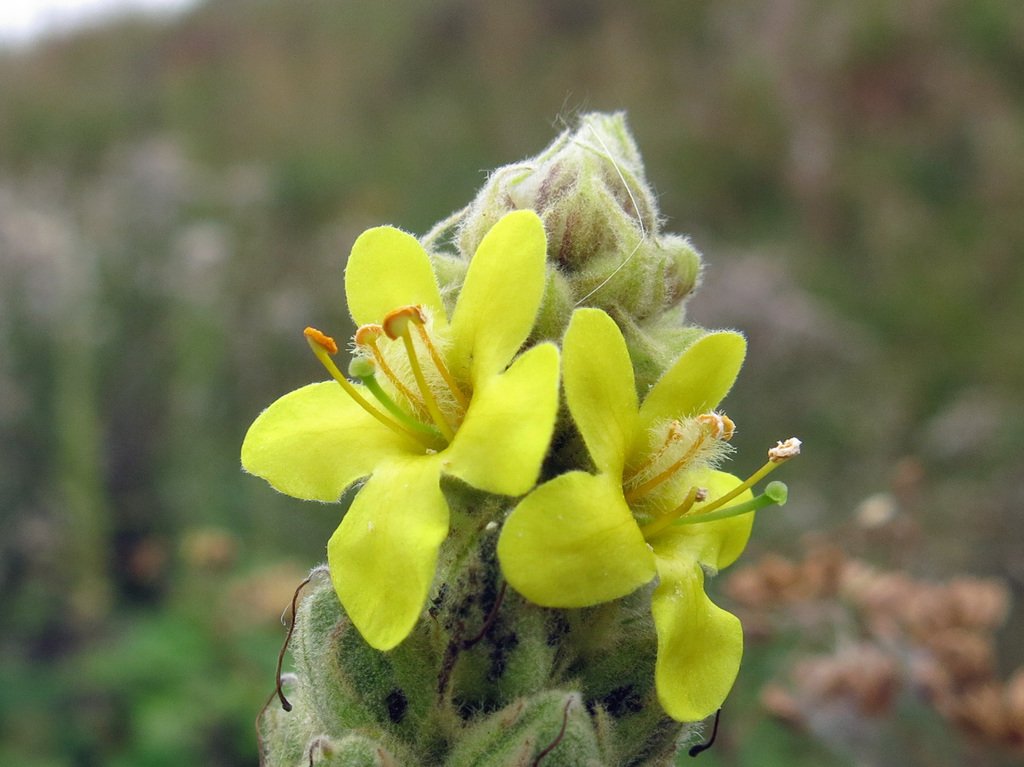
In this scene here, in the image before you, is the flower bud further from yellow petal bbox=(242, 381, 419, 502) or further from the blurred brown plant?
the blurred brown plant

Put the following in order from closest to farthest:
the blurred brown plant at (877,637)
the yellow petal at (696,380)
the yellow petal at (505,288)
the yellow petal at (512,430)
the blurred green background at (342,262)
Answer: the yellow petal at (512,430)
the yellow petal at (505,288)
the yellow petal at (696,380)
the blurred brown plant at (877,637)
the blurred green background at (342,262)

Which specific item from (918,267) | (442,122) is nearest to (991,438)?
(918,267)

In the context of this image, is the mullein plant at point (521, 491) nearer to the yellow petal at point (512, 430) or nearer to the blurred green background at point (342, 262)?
the yellow petal at point (512, 430)

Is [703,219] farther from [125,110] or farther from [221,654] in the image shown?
[125,110]

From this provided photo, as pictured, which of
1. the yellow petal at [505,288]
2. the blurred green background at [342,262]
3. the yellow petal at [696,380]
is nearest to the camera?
the yellow petal at [505,288]

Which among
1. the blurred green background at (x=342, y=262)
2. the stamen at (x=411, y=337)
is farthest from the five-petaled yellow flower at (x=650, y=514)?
the blurred green background at (x=342, y=262)

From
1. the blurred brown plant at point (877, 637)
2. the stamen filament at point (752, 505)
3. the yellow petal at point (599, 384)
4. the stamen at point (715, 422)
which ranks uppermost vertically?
the yellow petal at point (599, 384)

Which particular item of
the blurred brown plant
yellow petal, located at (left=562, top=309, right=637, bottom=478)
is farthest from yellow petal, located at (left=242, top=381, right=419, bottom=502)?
the blurred brown plant
